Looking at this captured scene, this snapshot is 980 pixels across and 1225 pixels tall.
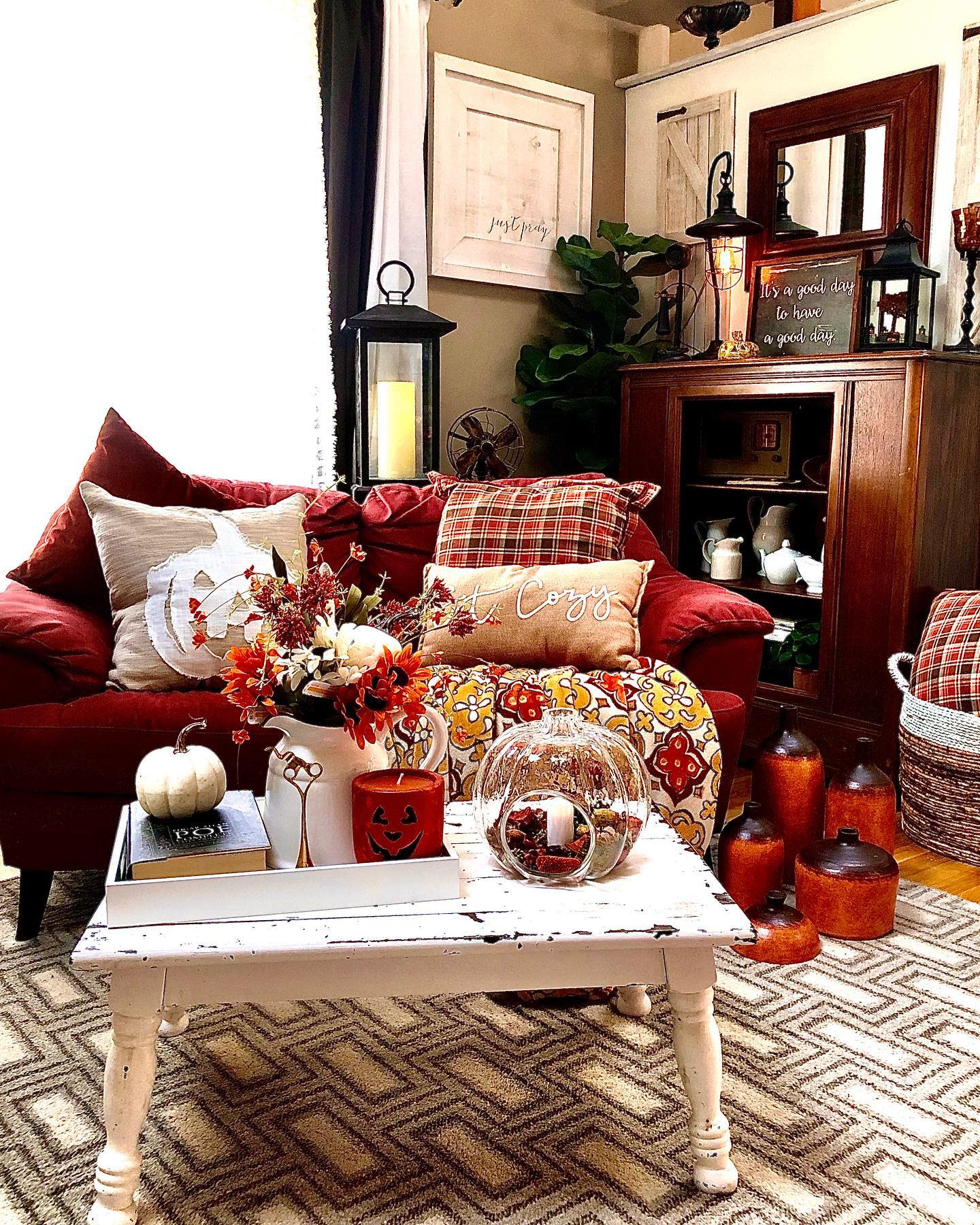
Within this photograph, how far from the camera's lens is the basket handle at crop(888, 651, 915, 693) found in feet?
9.93

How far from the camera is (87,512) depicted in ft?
8.95

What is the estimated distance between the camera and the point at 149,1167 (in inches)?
63.4

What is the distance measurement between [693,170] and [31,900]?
341 cm

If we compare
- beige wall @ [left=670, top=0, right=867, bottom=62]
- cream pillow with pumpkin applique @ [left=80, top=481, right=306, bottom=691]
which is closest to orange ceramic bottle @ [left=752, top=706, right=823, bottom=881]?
cream pillow with pumpkin applique @ [left=80, top=481, right=306, bottom=691]

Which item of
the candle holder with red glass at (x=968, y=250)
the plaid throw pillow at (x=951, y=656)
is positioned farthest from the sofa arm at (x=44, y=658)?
the candle holder with red glass at (x=968, y=250)

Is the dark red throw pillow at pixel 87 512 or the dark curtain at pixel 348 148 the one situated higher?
the dark curtain at pixel 348 148

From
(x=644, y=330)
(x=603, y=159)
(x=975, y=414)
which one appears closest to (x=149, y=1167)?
(x=975, y=414)

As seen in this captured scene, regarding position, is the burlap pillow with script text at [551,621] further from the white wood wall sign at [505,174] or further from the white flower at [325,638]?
the white wood wall sign at [505,174]

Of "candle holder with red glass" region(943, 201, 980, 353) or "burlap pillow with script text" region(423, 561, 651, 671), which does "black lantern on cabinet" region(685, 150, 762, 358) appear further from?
"burlap pillow with script text" region(423, 561, 651, 671)

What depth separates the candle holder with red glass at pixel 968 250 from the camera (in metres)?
3.35

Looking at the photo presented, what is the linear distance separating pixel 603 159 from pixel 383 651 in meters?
3.51

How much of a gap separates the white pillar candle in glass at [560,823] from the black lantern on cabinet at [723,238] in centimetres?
262

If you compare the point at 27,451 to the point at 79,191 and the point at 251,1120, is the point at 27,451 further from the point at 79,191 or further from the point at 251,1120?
the point at 251,1120

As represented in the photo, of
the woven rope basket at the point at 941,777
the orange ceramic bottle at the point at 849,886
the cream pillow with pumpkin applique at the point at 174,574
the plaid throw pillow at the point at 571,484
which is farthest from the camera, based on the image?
the plaid throw pillow at the point at 571,484
